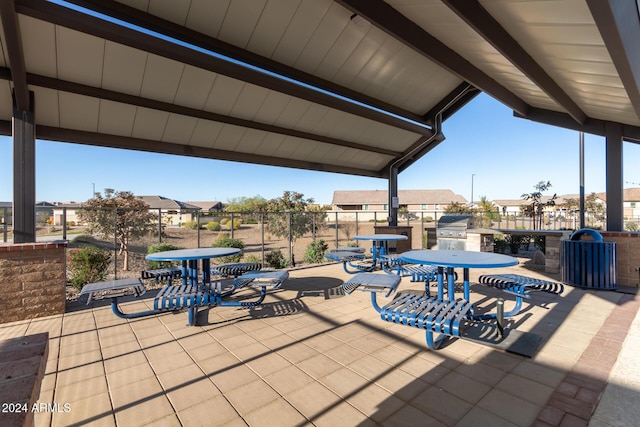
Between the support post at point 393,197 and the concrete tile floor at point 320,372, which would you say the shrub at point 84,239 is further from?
the support post at point 393,197

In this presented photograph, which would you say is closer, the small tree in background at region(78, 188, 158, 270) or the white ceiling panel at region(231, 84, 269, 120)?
the white ceiling panel at region(231, 84, 269, 120)

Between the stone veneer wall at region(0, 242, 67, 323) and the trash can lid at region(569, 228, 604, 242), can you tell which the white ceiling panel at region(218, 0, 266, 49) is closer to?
the stone veneer wall at region(0, 242, 67, 323)

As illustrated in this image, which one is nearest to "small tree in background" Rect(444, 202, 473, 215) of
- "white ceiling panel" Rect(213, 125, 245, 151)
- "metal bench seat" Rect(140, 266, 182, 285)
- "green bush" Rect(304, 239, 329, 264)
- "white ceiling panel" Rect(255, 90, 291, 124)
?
"green bush" Rect(304, 239, 329, 264)

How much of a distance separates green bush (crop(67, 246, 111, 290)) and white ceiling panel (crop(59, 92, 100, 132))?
265cm

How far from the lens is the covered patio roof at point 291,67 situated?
3.52 m

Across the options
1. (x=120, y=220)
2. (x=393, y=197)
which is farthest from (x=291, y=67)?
(x=120, y=220)

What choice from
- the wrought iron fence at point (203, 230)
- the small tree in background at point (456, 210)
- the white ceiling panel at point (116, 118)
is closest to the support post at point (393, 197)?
the wrought iron fence at point (203, 230)

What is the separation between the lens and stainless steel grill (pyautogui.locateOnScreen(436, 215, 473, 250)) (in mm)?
9211

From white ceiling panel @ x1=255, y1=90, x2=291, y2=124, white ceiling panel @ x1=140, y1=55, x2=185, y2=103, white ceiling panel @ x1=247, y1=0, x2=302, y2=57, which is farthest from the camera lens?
white ceiling panel @ x1=255, y1=90, x2=291, y2=124

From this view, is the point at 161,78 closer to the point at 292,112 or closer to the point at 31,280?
the point at 292,112

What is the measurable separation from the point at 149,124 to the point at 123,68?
141 cm

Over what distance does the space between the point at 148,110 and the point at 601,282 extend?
9055 millimetres

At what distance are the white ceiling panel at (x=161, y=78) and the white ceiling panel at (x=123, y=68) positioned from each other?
84 mm

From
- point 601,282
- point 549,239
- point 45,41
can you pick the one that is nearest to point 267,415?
point 45,41
